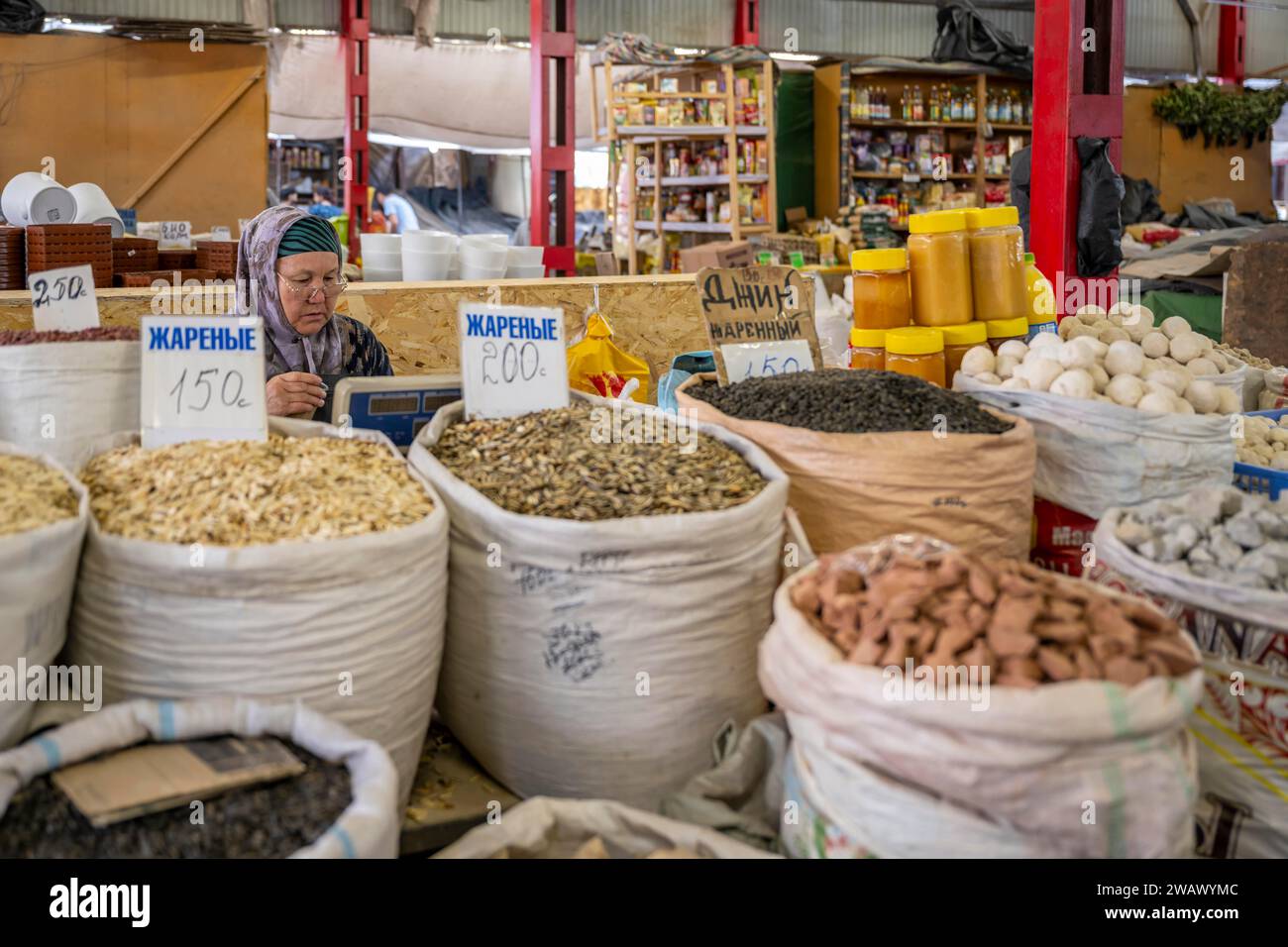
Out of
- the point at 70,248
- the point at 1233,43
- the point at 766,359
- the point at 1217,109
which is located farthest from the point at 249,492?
the point at 1233,43

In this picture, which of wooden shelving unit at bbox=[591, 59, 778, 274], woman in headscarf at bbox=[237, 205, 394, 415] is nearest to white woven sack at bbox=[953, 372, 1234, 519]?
woman in headscarf at bbox=[237, 205, 394, 415]

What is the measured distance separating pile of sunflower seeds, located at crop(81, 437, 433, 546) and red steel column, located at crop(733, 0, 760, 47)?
881 centimetres

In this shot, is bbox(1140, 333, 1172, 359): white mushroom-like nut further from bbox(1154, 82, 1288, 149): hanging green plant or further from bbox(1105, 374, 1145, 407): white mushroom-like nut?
bbox(1154, 82, 1288, 149): hanging green plant

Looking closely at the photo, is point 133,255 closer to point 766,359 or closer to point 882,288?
point 766,359

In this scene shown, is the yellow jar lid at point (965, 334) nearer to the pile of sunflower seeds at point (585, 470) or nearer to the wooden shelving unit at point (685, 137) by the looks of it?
the pile of sunflower seeds at point (585, 470)

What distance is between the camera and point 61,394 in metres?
1.61

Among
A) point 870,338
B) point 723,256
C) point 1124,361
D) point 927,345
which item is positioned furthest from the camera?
point 723,256

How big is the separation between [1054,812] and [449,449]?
91 cm

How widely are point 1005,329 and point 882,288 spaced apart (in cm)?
26

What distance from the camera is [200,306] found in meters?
3.01

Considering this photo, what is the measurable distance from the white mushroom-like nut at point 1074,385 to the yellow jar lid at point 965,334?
0.37 meters

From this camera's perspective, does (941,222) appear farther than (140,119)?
No
